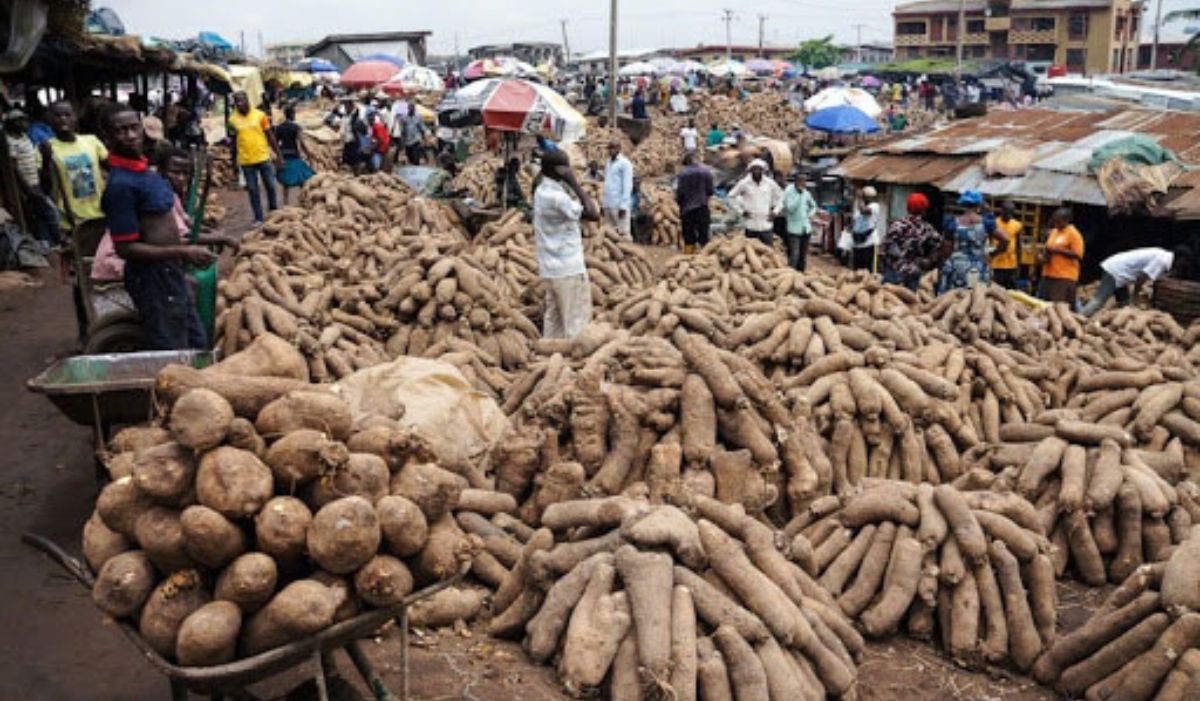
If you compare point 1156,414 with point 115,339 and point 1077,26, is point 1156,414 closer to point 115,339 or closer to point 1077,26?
Answer: point 115,339

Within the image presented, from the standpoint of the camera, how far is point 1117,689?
5.08 metres

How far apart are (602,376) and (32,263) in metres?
10.7

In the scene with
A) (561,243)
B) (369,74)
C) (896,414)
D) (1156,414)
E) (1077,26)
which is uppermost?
(1077,26)

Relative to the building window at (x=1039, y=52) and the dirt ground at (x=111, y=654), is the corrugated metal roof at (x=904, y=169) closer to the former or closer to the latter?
the dirt ground at (x=111, y=654)

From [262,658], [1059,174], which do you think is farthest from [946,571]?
[1059,174]

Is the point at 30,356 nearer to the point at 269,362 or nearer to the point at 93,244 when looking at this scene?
the point at 93,244

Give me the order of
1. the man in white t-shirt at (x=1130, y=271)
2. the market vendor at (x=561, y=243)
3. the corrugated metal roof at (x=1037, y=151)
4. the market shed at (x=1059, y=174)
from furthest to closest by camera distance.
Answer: the corrugated metal roof at (x=1037, y=151)
the market shed at (x=1059, y=174)
the man in white t-shirt at (x=1130, y=271)
the market vendor at (x=561, y=243)

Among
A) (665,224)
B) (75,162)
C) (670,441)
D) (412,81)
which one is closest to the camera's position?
(670,441)

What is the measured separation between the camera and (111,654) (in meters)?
5.16

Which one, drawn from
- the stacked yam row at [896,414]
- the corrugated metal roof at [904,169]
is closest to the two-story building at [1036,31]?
the corrugated metal roof at [904,169]

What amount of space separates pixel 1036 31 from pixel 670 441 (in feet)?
246

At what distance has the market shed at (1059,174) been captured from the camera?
16.1m

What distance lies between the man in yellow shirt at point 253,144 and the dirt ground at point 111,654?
8601mm

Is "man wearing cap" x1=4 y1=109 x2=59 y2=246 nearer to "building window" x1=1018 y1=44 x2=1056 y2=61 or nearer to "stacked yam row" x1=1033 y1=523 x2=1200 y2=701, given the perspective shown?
"stacked yam row" x1=1033 y1=523 x2=1200 y2=701
